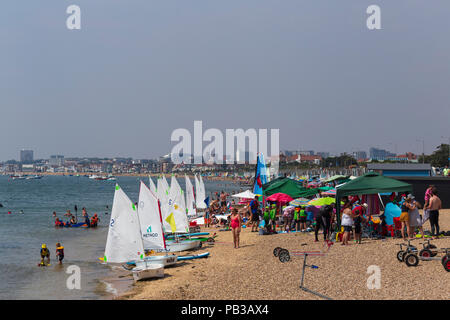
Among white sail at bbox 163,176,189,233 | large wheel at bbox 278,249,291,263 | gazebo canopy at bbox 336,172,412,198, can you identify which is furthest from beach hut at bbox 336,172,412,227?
white sail at bbox 163,176,189,233

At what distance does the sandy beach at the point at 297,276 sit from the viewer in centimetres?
1079

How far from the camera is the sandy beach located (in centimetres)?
1079

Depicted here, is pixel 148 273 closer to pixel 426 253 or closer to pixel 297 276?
pixel 297 276

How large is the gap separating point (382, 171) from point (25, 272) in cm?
2874

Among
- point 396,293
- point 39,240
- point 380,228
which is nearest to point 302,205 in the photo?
point 380,228

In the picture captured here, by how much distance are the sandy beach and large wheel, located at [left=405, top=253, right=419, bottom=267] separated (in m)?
0.13

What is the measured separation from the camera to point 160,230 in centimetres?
1812

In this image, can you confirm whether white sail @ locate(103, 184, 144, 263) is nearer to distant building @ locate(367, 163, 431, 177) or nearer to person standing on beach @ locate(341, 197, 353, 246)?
person standing on beach @ locate(341, 197, 353, 246)

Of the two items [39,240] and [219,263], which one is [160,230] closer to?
[219,263]

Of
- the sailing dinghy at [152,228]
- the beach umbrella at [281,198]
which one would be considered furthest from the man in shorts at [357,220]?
the sailing dinghy at [152,228]

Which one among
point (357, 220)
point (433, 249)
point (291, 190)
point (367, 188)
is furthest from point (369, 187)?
point (291, 190)

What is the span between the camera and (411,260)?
12406 mm
